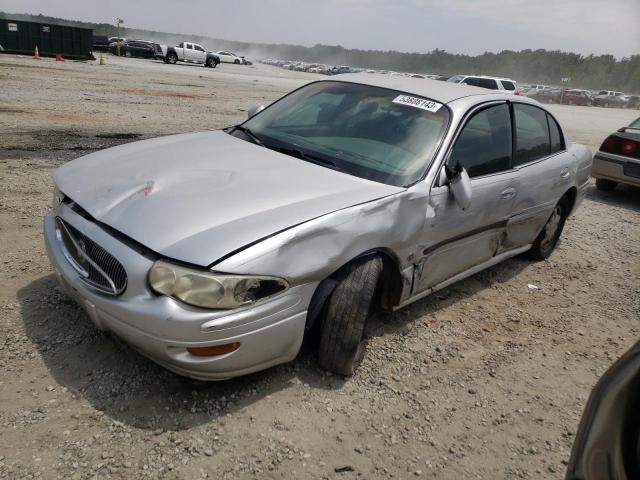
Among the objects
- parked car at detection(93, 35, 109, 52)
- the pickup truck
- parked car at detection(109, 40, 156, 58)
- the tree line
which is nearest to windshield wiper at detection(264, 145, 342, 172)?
the pickup truck

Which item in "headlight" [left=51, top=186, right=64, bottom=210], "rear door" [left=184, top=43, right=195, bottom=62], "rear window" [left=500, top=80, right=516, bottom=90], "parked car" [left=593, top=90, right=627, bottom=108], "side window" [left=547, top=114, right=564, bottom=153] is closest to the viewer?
"headlight" [left=51, top=186, right=64, bottom=210]

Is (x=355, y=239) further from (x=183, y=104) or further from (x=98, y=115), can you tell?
(x=183, y=104)

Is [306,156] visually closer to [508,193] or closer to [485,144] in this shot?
[485,144]

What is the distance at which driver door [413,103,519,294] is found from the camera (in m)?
3.18

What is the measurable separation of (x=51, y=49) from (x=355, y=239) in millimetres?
34582

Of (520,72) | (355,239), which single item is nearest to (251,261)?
(355,239)

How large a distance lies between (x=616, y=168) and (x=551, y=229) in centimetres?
366

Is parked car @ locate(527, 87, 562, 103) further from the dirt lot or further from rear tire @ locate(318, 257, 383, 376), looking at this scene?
rear tire @ locate(318, 257, 383, 376)

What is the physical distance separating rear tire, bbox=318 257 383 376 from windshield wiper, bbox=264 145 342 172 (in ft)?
2.33

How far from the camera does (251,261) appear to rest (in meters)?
2.25

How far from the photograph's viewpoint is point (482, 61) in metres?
117

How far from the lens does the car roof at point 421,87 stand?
11.8 feet

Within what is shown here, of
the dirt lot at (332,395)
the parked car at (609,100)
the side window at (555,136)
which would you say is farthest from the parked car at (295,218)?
the parked car at (609,100)

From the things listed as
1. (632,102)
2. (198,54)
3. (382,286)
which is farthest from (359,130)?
(632,102)
